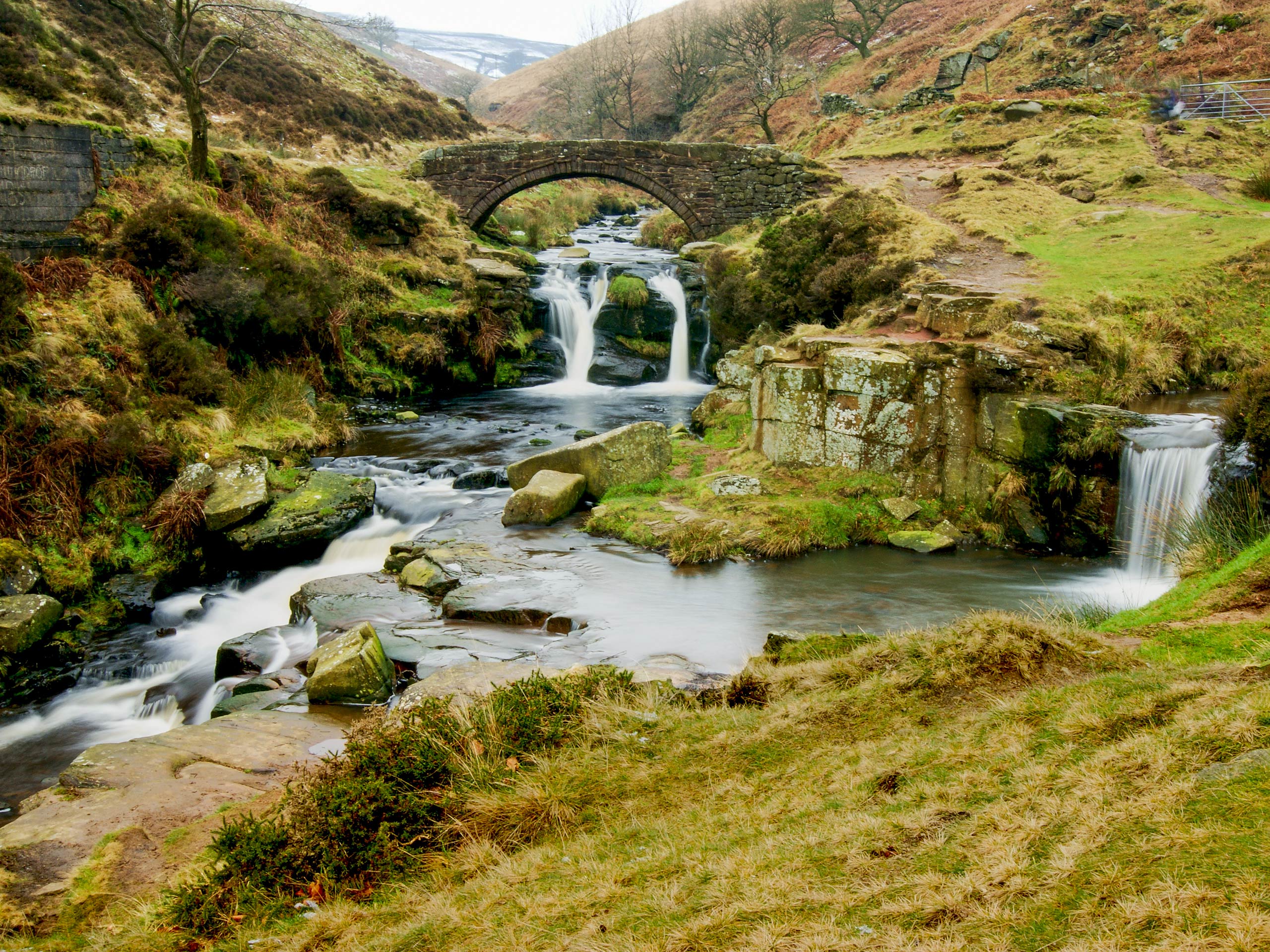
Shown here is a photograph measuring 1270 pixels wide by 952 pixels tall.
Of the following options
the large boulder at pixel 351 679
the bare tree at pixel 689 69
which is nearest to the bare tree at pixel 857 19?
the bare tree at pixel 689 69

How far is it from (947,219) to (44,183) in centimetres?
1763

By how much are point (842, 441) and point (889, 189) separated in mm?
11428

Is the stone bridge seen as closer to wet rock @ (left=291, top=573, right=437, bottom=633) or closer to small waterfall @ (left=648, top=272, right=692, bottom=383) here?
small waterfall @ (left=648, top=272, right=692, bottom=383)

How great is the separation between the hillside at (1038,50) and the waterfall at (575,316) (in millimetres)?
17143

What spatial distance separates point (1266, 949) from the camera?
73.8 inches

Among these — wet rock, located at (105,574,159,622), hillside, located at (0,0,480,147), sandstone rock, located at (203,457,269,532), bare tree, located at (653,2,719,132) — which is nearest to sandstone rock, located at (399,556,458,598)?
sandstone rock, located at (203,457,269,532)

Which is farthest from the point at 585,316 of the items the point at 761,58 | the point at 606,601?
the point at 761,58

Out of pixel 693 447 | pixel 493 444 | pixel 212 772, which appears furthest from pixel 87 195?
pixel 212 772

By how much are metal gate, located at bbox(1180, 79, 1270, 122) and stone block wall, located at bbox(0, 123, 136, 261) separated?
2644 centimetres

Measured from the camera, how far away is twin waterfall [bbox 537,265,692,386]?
20.5 metres

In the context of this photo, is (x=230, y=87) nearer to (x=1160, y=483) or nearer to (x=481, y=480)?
(x=481, y=480)

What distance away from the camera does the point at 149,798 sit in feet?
16.0

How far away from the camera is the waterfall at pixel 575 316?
2072cm

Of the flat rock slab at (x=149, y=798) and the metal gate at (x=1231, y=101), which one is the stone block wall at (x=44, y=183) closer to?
the flat rock slab at (x=149, y=798)
